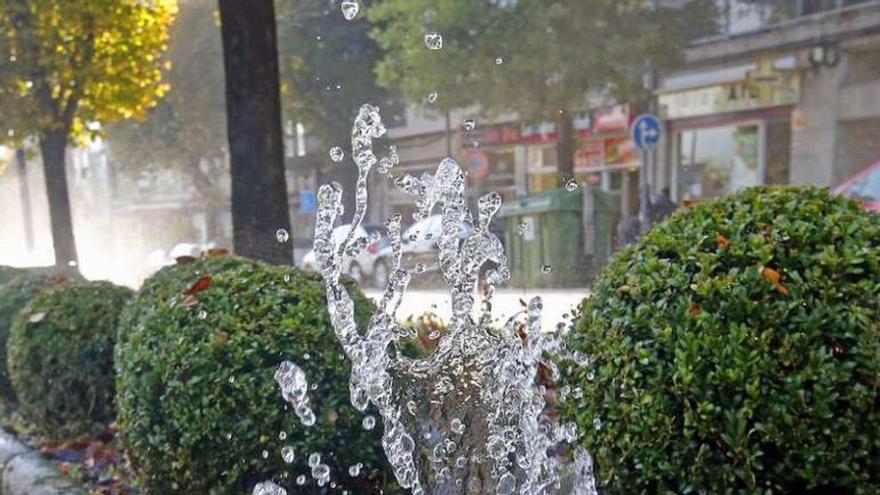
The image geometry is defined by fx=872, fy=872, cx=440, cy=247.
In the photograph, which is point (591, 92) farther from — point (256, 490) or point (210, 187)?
point (210, 187)

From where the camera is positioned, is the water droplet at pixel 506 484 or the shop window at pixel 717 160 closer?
the water droplet at pixel 506 484

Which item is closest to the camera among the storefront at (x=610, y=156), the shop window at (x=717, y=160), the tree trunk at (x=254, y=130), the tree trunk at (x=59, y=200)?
the tree trunk at (x=254, y=130)

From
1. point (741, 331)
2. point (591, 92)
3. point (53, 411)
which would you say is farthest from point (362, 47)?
point (741, 331)

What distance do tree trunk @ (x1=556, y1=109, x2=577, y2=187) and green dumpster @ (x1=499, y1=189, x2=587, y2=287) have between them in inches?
96.0

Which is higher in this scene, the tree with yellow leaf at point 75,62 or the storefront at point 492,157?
the tree with yellow leaf at point 75,62

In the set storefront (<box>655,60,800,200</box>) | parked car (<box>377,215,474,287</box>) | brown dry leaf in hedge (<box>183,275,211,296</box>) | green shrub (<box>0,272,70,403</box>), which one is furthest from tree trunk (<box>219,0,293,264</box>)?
storefront (<box>655,60,800,200</box>)

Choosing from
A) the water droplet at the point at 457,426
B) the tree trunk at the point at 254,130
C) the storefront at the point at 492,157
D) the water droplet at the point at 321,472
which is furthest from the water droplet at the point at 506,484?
the storefront at the point at 492,157

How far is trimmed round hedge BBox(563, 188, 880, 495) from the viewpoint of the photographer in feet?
6.12

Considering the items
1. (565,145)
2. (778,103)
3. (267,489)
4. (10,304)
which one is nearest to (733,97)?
(778,103)

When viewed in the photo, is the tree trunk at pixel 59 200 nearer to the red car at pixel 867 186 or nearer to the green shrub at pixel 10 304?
the green shrub at pixel 10 304

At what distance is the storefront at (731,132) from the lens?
14180mm

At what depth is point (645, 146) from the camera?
12.3m

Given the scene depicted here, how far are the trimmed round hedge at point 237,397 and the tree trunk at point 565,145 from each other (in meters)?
12.0

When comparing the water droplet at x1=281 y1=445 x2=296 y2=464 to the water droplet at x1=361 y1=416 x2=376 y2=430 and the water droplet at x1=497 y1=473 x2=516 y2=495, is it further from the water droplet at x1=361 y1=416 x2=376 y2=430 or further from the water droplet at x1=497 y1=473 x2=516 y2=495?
the water droplet at x1=497 y1=473 x2=516 y2=495
